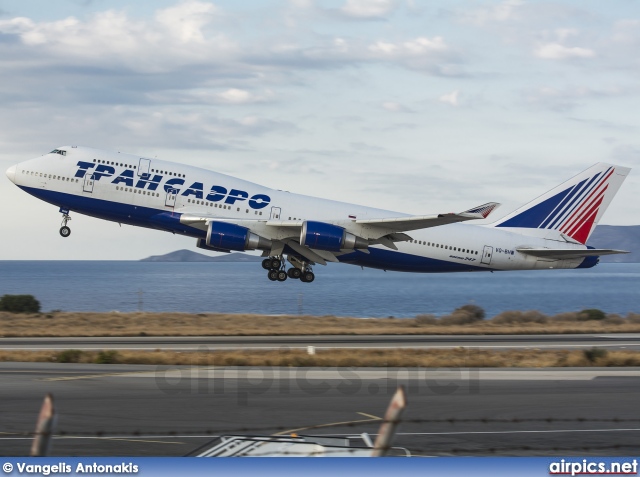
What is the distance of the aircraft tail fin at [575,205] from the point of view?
154 feet

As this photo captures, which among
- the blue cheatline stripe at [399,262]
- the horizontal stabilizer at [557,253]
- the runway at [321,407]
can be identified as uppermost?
the horizontal stabilizer at [557,253]

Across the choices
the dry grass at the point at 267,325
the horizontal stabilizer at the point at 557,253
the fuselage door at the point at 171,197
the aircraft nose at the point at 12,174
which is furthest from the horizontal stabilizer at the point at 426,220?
the aircraft nose at the point at 12,174

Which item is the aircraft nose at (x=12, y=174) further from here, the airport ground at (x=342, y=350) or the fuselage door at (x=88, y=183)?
the airport ground at (x=342, y=350)

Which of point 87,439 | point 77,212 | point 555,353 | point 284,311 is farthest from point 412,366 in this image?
point 284,311

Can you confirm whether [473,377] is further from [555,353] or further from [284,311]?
[284,311]

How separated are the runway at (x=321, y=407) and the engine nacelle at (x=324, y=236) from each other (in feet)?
45.7

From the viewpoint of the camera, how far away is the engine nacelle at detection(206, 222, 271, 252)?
126ft

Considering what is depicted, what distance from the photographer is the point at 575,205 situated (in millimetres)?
47562

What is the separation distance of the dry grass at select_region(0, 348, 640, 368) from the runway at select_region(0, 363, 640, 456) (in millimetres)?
1737

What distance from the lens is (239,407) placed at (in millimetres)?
18094

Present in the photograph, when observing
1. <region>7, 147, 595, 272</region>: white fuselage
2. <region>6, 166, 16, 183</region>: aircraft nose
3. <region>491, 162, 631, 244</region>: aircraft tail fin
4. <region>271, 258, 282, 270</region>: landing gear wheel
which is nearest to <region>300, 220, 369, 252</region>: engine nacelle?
<region>7, 147, 595, 272</region>: white fuselage

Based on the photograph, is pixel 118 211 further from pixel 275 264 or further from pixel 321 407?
pixel 321 407

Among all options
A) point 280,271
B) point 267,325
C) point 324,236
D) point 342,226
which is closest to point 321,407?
point 324,236

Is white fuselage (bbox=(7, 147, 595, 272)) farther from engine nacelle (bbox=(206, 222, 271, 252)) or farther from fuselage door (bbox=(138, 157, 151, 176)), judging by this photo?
engine nacelle (bbox=(206, 222, 271, 252))
